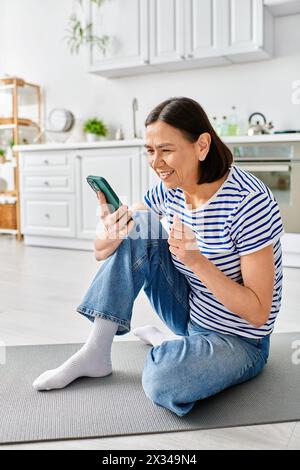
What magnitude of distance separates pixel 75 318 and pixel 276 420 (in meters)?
1.14

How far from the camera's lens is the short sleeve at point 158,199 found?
1651 mm

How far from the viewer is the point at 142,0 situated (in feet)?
13.5

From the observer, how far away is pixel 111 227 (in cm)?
146

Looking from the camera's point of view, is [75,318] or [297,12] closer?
[75,318]

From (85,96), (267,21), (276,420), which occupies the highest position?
(267,21)

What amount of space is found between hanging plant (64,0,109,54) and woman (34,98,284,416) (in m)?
3.05

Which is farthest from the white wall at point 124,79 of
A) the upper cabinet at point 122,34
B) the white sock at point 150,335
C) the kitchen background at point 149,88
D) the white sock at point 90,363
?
the white sock at point 90,363

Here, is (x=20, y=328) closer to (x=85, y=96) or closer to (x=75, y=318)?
(x=75, y=318)

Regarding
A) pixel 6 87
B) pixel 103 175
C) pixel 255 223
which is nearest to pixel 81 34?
pixel 6 87

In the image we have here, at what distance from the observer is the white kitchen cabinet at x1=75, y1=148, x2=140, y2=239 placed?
4039 millimetres

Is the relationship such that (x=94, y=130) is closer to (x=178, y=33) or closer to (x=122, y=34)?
(x=122, y=34)

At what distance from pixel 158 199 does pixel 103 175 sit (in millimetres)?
2578

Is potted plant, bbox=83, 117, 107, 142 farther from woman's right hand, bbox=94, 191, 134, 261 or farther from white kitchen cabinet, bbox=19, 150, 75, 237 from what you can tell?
woman's right hand, bbox=94, 191, 134, 261

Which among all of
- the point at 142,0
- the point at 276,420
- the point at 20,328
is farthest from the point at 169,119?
the point at 142,0
